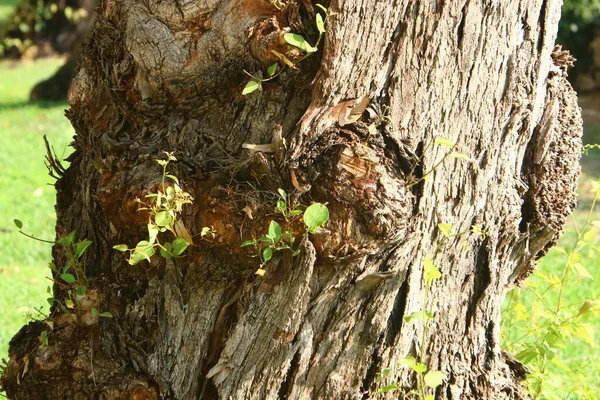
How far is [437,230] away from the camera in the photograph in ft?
8.25

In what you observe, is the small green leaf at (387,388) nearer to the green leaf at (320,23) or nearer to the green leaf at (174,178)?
the green leaf at (174,178)

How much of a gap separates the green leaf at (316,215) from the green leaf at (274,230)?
0.09 metres

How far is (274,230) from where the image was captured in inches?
90.2

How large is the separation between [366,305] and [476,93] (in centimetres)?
74

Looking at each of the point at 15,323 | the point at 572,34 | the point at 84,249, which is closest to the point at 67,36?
the point at 572,34

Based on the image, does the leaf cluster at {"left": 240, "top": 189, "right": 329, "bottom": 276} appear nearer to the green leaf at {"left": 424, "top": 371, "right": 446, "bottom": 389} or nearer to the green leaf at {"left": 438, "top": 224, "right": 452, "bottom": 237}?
the green leaf at {"left": 438, "top": 224, "right": 452, "bottom": 237}

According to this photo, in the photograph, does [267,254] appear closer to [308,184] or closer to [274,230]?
[274,230]

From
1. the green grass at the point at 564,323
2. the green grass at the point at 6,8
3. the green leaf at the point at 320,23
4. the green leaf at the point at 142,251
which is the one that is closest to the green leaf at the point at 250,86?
the green leaf at the point at 320,23

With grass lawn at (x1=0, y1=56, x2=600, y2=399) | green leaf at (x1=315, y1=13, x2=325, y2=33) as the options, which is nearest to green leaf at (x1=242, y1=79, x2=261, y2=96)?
green leaf at (x1=315, y1=13, x2=325, y2=33)

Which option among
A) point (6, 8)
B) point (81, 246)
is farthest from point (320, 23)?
point (6, 8)

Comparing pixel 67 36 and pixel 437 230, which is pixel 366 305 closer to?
pixel 437 230


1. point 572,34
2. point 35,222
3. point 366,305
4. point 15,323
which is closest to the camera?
point 366,305

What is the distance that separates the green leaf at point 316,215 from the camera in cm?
227

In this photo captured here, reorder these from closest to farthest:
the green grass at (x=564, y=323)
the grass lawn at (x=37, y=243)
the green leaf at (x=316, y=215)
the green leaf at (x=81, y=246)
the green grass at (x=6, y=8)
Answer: the green leaf at (x=316, y=215)
the green leaf at (x=81, y=246)
the green grass at (x=564, y=323)
the grass lawn at (x=37, y=243)
the green grass at (x=6, y=8)
